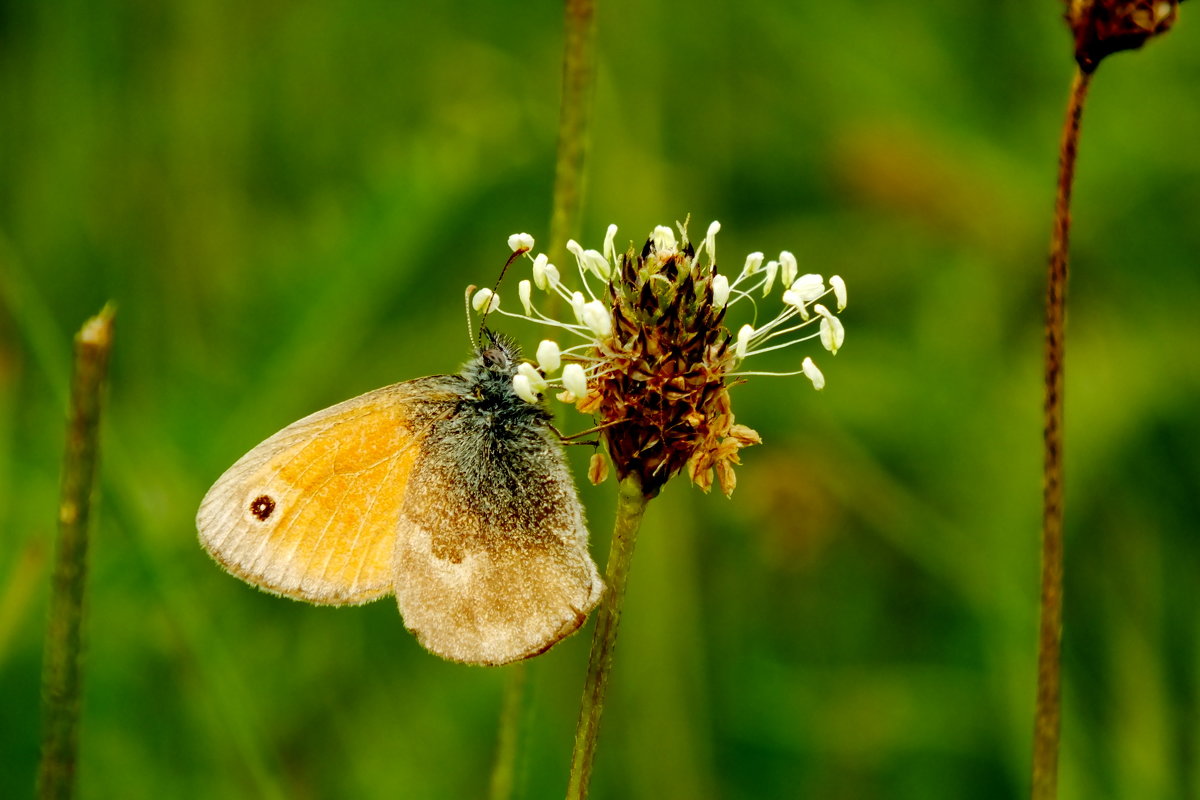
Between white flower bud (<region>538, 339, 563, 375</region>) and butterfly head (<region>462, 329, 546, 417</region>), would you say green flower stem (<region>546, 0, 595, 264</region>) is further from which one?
butterfly head (<region>462, 329, 546, 417</region>)

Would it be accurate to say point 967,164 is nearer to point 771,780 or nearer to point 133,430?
point 771,780

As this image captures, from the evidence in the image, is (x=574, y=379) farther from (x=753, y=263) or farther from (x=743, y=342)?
(x=753, y=263)

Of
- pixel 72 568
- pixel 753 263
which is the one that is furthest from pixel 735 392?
pixel 72 568

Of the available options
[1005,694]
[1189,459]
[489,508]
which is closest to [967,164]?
[1189,459]

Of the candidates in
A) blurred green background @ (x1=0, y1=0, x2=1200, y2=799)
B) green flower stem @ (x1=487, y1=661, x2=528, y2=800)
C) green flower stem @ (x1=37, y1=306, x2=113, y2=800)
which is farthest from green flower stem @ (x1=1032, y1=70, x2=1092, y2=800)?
green flower stem @ (x1=37, y1=306, x2=113, y2=800)

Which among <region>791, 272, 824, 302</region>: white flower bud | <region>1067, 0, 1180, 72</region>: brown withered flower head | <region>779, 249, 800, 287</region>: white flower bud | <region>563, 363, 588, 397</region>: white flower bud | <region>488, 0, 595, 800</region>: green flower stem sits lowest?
<region>563, 363, 588, 397</region>: white flower bud

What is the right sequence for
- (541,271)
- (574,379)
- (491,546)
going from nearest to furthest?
(574,379)
(541,271)
(491,546)

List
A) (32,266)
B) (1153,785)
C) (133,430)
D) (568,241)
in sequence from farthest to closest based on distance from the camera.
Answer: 1. (32,266)
2. (133,430)
3. (1153,785)
4. (568,241)
